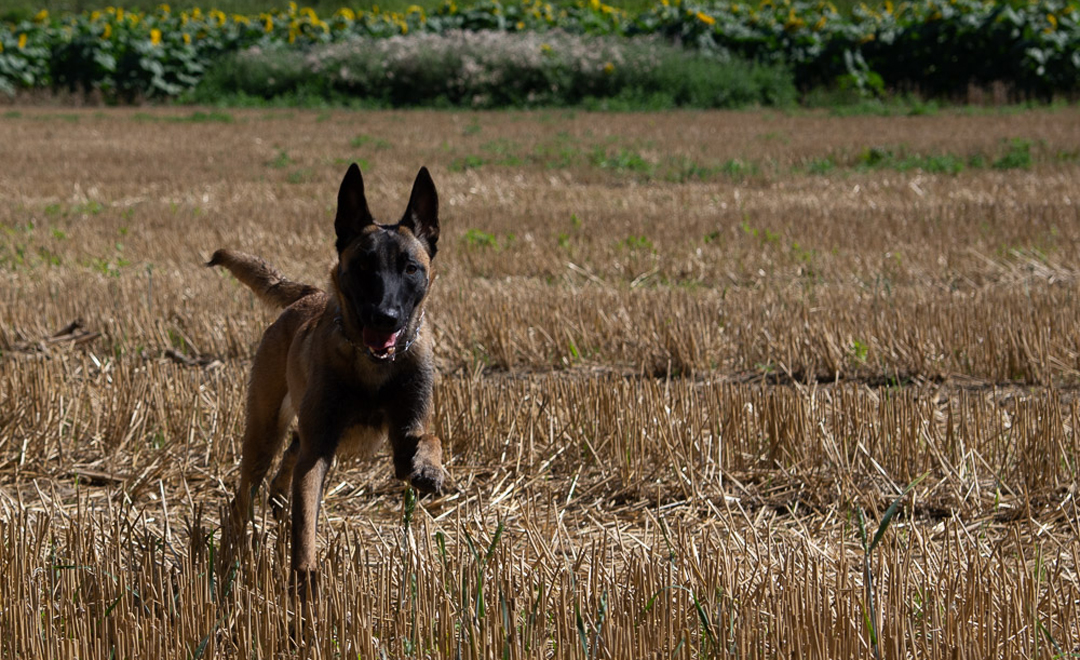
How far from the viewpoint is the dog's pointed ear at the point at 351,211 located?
409 cm

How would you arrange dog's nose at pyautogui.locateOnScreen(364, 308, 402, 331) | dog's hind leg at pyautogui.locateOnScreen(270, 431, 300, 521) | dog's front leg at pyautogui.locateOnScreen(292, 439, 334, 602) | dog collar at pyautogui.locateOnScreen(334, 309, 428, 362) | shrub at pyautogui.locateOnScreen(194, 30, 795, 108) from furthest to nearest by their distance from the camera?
1. shrub at pyautogui.locateOnScreen(194, 30, 795, 108)
2. dog's hind leg at pyautogui.locateOnScreen(270, 431, 300, 521)
3. dog collar at pyautogui.locateOnScreen(334, 309, 428, 362)
4. dog's nose at pyautogui.locateOnScreen(364, 308, 402, 331)
5. dog's front leg at pyautogui.locateOnScreen(292, 439, 334, 602)

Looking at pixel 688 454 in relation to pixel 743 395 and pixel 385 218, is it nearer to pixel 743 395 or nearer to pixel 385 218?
pixel 743 395

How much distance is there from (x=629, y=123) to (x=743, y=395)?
1738 centimetres

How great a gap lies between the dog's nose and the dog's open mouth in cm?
7

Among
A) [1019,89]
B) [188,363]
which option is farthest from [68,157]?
[1019,89]

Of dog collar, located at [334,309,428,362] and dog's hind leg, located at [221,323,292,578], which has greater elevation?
dog collar, located at [334,309,428,362]

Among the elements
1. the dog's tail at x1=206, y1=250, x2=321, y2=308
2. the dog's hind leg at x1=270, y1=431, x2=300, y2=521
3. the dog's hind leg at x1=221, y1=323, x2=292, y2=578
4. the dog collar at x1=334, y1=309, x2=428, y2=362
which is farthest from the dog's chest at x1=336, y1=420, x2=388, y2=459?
the dog's tail at x1=206, y1=250, x2=321, y2=308

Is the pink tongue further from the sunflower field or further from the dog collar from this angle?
the sunflower field

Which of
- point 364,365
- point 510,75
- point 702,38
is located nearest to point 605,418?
point 364,365

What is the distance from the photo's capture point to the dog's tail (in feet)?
16.5

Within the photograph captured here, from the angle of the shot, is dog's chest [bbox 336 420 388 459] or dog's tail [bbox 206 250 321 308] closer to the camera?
dog's chest [bbox 336 420 388 459]

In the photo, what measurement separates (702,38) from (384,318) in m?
27.9

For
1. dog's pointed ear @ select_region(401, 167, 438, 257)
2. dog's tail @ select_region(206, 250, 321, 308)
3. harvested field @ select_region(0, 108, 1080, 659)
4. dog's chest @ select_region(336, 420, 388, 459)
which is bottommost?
harvested field @ select_region(0, 108, 1080, 659)

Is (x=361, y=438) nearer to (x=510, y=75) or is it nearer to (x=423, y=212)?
(x=423, y=212)
